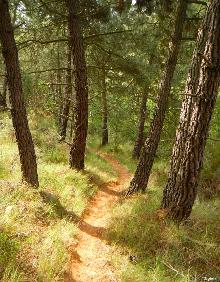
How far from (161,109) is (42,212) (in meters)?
4.61

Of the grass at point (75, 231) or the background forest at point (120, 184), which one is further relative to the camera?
the background forest at point (120, 184)

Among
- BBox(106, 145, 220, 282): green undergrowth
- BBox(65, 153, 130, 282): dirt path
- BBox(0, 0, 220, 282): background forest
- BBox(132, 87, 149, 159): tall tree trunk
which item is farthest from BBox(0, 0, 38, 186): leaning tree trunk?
BBox(132, 87, 149, 159): tall tree trunk

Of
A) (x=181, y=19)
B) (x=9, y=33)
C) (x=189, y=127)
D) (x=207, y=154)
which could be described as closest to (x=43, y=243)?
(x=189, y=127)

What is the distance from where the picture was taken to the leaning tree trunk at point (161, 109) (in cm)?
920

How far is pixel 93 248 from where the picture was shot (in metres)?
7.30

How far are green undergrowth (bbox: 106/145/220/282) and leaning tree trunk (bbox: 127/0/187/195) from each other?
198 cm

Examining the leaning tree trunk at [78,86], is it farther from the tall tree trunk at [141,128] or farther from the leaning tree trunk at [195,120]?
the tall tree trunk at [141,128]

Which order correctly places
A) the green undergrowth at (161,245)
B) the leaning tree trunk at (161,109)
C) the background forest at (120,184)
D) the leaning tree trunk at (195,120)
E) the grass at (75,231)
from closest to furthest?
the grass at (75,231), the green undergrowth at (161,245), the background forest at (120,184), the leaning tree trunk at (195,120), the leaning tree trunk at (161,109)

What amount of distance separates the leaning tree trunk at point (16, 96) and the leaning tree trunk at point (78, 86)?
3439 millimetres

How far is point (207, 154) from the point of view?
1502 cm

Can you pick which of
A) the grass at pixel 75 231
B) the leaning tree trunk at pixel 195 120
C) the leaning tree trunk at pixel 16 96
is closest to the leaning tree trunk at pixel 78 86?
the grass at pixel 75 231

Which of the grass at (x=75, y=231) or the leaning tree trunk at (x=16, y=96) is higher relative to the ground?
the leaning tree trunk at (x=16, y=96)

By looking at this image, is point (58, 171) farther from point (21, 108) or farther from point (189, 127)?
point (189, 127)

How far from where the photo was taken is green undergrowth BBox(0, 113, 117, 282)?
5.56 meters
